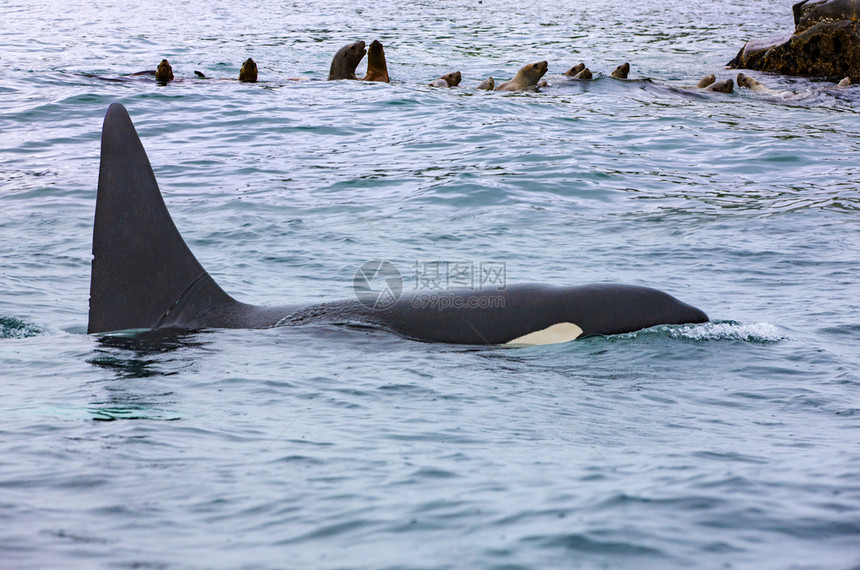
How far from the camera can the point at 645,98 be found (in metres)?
21.4

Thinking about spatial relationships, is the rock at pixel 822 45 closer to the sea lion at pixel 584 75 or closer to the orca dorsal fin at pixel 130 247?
the sea lion at pixel 584 75

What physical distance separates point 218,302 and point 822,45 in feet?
77.0

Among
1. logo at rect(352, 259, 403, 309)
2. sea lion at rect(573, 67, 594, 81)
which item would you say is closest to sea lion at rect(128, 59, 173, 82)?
sea lion at rect(573, 67, 594, 81)

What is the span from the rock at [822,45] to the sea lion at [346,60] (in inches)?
500

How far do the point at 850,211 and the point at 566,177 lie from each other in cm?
418

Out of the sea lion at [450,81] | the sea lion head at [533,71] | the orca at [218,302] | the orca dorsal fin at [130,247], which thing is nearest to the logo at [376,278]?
the orca at [218,302]

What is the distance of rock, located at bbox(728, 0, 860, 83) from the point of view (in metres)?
25.0

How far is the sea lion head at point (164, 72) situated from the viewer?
21523mm

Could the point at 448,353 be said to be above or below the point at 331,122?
below

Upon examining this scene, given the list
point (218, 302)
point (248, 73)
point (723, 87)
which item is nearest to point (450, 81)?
point (248, 73)

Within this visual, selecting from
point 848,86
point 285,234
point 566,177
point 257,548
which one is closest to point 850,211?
point 566,177

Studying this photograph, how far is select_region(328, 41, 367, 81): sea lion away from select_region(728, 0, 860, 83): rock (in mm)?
12700

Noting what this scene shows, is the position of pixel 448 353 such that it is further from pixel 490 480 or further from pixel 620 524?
pixel 620 524

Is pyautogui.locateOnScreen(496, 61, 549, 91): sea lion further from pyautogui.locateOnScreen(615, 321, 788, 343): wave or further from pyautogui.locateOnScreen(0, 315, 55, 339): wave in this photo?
pyautogui.locateOnScreen(0, 315, 55, 339): wave
